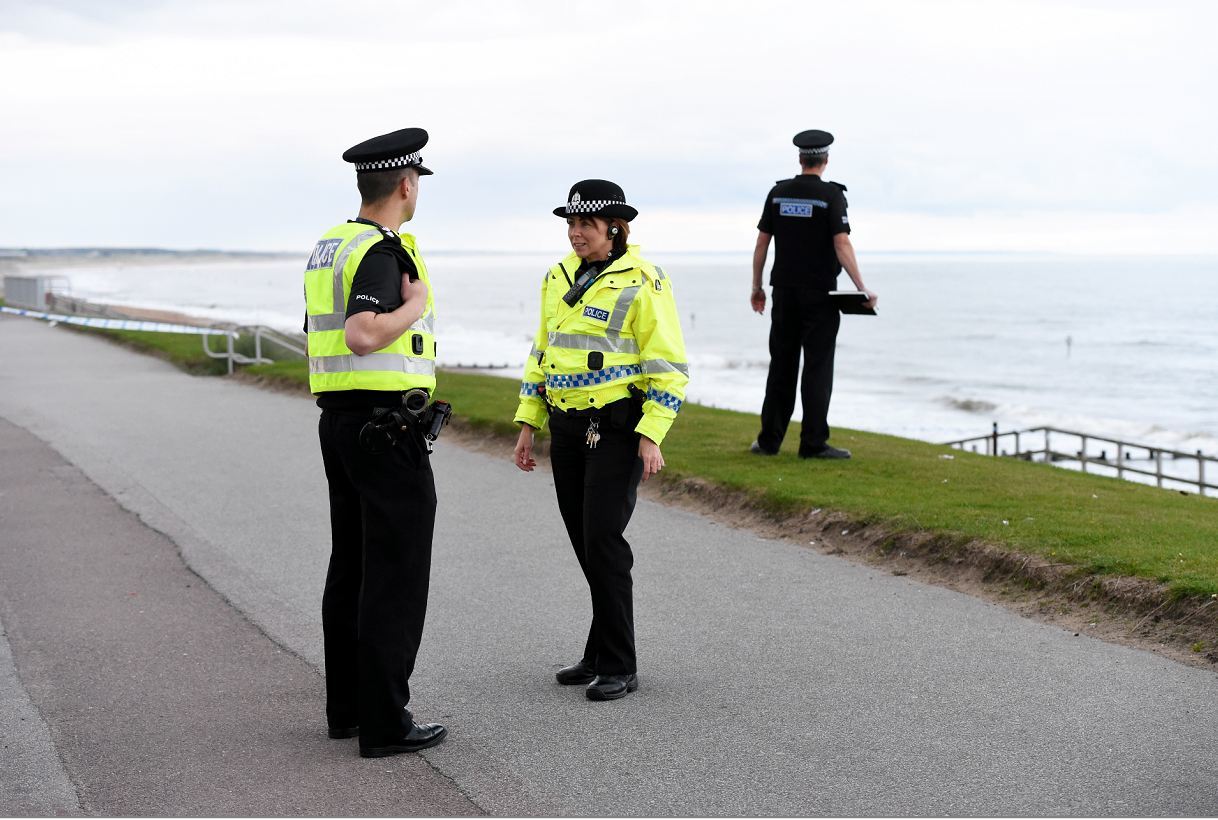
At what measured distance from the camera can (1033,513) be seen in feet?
28.2

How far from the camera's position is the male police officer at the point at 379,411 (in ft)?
14.7

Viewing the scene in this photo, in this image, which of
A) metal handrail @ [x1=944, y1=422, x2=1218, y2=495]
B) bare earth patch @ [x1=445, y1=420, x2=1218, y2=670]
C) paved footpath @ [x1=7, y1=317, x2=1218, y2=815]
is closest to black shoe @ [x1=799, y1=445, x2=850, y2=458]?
bare earth patch @ [x1=445, y1=420, x2=1218, y2=670]

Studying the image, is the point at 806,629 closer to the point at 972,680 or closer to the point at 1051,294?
the point at 972,680

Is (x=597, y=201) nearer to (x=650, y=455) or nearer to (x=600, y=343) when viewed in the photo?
(x=600, y=343)

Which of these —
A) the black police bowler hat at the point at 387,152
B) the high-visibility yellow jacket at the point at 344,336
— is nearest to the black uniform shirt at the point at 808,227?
the black police bowler hat at the point at 387,152

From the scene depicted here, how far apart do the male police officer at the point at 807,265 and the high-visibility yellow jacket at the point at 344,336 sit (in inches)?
218

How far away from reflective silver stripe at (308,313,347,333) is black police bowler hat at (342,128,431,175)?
1.74ft

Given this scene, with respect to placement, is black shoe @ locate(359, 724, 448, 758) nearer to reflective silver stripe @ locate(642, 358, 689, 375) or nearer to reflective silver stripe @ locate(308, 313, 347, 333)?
reflective silver stripe @ locate(308, 313, 347, 333)

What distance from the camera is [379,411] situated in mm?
4566

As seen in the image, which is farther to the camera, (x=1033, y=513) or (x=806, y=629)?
(x=1033, y=513)

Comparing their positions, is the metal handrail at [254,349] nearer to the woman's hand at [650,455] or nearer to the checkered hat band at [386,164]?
the woman's hand at [650,455]

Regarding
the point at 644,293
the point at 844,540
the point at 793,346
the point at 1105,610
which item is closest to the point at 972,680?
the point at 1105,610

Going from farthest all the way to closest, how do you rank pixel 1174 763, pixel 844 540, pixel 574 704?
pixel 844 540 < pixel 574 704 < pixel 1174 763

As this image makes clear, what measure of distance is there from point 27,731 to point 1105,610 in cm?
486
